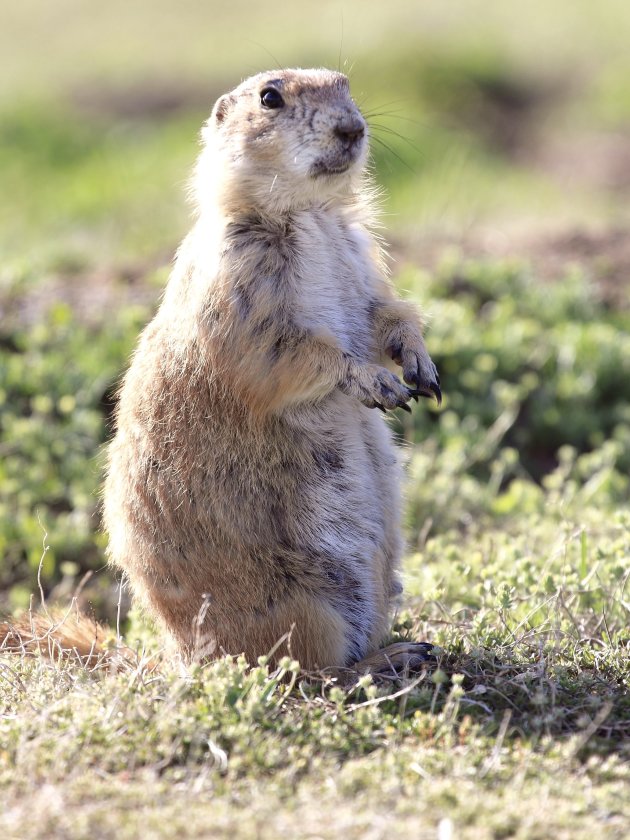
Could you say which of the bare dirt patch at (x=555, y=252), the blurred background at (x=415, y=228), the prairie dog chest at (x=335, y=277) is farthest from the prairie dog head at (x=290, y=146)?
the bare dirt patch at (x=555, y=252)

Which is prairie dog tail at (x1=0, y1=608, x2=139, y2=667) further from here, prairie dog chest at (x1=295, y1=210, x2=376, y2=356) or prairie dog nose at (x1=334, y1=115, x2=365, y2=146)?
prairie dog nose at (x1=334, y1=115, x2=365, y2=146)

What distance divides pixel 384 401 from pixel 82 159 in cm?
1054

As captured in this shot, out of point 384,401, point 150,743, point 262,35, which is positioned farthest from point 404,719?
point 262,35

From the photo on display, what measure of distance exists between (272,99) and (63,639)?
206 cm

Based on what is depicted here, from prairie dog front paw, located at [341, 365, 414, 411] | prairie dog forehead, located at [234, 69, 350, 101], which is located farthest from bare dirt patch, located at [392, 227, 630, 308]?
prairie dog front paw, located at [341, 365, 414, 411]

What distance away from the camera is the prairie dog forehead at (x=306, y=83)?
4031 mm

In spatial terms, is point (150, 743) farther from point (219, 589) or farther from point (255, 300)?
point (255, 300)

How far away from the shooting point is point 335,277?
4133 mm

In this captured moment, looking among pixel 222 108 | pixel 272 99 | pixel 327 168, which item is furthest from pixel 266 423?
pixel 222 108

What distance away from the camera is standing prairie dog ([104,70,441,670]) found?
12.5 ft

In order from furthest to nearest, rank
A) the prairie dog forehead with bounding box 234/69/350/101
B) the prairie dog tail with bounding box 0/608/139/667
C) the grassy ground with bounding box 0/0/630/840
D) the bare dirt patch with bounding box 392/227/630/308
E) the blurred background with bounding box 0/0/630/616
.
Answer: the bare dirt patch with bounding box 392/227/630/308
the blurred background with bounding box 0/0/630/616
the prairie dog forehead with bounding box 234/69/350/101
the prairie dog tail with bounding box 0/608/139/667
the grassy ground with bounding box 0/0/630/840

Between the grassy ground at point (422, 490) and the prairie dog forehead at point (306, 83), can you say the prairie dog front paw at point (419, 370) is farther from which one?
the prairie dog forehead at point (306, 83)

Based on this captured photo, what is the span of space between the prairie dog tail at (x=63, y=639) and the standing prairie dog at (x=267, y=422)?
0.22 m

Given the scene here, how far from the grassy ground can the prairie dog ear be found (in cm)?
95
